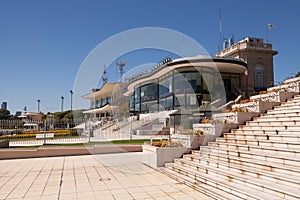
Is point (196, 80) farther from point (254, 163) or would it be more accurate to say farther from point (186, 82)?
point (254, 163)

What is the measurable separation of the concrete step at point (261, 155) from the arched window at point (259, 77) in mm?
28938

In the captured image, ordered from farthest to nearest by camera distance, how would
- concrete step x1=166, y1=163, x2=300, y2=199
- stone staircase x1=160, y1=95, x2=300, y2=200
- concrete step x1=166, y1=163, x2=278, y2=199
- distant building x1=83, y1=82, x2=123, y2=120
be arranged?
distant building x1=83, y1=82, x2=123, y2=120, stone staircase x1=160, y1=95, x2=300, y2=200, concrete step x1=166, y1=163, x2=278, y2=199, concrete step x1=166, y1=163, x2=300, y2=199

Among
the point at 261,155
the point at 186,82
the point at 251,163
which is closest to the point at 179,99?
the point at 186,82

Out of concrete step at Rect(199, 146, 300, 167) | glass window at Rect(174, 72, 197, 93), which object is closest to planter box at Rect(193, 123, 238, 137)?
concrete step at Rect(199, 146, 300, 167)

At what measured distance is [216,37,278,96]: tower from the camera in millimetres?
33938

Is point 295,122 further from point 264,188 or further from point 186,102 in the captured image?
point 186,102

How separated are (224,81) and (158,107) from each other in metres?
9.82

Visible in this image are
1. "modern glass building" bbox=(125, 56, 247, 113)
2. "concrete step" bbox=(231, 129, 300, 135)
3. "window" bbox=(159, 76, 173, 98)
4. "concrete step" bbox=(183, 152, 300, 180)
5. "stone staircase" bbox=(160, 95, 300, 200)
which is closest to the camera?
"stone staircase" bbox=(160, 95, 300, 200)

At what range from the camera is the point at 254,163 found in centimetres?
611

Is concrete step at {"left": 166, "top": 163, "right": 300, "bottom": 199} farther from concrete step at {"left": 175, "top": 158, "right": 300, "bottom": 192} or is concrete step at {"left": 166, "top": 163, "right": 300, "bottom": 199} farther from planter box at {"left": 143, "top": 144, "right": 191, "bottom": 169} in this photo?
planter box at {"left": 143, "top": 144, "right": 191, "bottom": 169}

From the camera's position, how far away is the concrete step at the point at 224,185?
4.75 metres

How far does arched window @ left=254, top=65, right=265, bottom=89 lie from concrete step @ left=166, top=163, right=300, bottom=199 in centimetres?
3045

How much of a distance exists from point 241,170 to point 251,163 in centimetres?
38

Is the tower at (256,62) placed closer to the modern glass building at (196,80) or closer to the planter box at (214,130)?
the modern glass building at (196,80)
